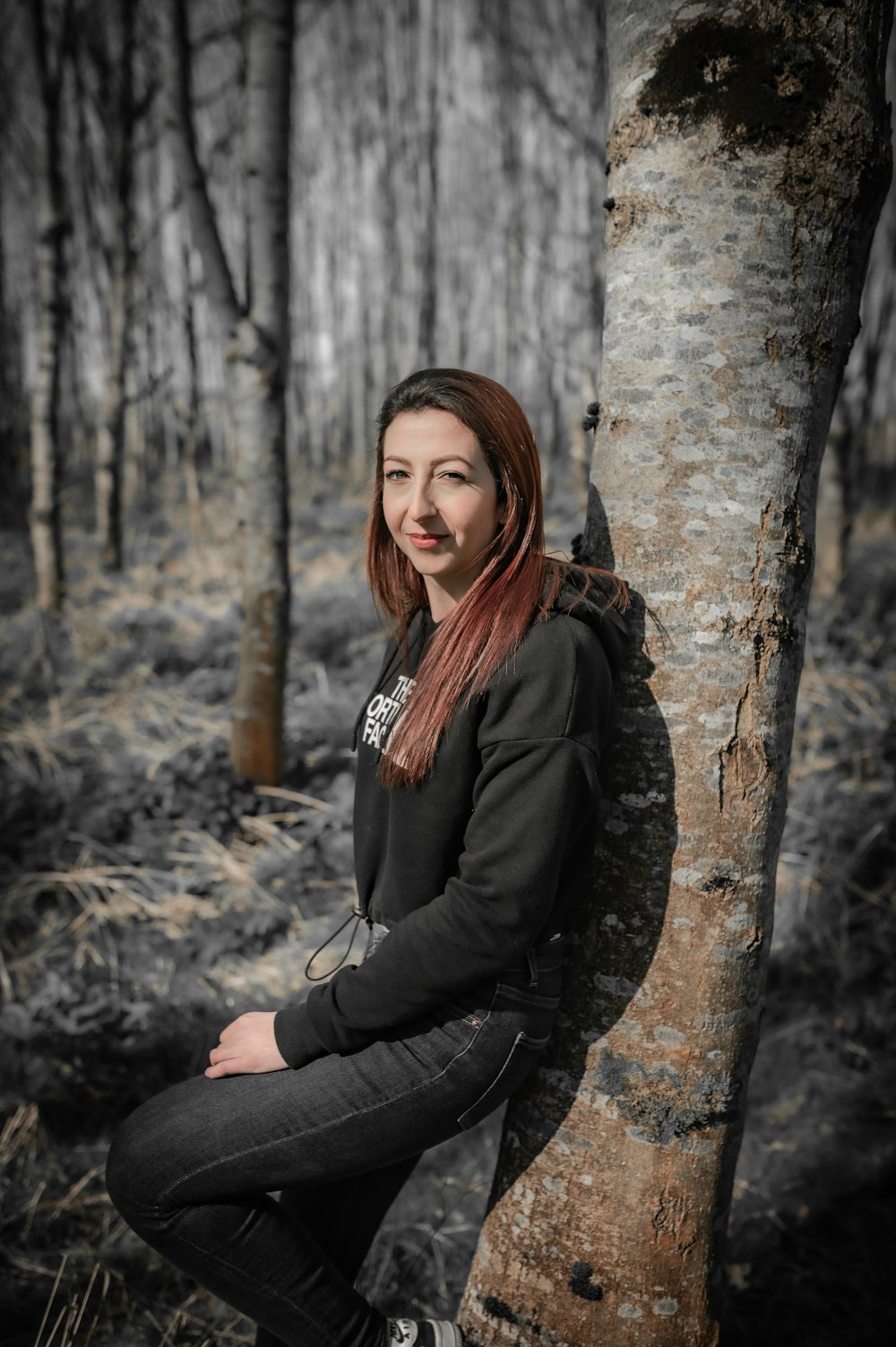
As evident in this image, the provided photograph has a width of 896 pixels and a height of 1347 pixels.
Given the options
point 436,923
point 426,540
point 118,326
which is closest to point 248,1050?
point 436,923

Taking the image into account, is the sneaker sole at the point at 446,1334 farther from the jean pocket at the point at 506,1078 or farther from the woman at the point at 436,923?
the jean pocket at the point at 506,1078

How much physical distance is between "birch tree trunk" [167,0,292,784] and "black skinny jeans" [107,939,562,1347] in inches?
122

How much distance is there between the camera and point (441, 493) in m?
1.53

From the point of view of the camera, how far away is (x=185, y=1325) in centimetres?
215

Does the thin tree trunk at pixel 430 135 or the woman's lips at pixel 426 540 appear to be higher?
the thin tree trunk at pixel 430 135

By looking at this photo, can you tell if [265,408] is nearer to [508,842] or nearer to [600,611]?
[600,611]

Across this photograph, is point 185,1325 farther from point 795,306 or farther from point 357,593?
point 357,593

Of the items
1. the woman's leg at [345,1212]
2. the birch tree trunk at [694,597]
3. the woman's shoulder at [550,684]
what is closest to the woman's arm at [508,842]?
the woman's shoulder at [550,684]

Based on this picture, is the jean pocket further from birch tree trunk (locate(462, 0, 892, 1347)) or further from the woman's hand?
the woman's hand

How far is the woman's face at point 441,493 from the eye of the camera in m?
1.51

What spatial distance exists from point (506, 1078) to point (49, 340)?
27.3 ft

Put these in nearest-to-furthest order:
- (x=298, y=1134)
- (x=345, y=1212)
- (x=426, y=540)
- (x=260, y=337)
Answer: (x=298, y=1134) < (x=426, y=540) < (x=345, y=1212) < (x=260, y=337)

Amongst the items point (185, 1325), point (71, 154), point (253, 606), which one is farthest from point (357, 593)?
point (71, 154)

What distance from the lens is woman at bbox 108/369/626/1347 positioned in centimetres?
135
